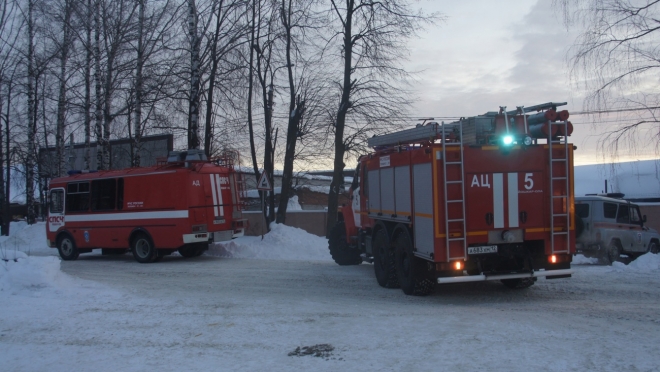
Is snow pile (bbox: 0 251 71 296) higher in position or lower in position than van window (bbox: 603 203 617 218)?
lower

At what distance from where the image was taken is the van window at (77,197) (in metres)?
18.5

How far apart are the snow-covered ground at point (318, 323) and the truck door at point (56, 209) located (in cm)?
725

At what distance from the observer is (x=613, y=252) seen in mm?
15969

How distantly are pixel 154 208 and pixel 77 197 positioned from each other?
11.3 feet

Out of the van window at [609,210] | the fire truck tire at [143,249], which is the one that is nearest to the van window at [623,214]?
the van window at [609,210]

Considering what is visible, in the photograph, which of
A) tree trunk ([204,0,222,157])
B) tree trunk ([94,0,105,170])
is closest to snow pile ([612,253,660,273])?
tree trunk ([204,0,222,157])

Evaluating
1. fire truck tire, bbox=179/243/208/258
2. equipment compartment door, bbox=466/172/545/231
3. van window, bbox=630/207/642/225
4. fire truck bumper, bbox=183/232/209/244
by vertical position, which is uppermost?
equipment compartment door, bbox=466/172/545/231

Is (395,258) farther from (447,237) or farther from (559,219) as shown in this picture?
(559,219)

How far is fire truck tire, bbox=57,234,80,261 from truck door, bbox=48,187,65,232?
41cm

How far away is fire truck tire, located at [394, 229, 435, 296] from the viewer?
401 inches

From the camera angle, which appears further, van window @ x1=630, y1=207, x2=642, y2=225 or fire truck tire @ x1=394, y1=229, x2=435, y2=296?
van window @ x1=630, y1=207, x2=642, y2=225

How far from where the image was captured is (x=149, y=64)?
888 inches

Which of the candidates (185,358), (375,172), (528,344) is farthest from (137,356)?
(375,172)

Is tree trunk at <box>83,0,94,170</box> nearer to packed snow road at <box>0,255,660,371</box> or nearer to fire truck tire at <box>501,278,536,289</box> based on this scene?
packed snow road at <box>0,255,660,371</box>
